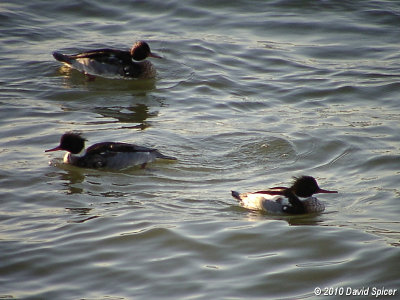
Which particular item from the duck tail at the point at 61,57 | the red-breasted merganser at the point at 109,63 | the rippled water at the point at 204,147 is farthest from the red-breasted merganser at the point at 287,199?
the duck tail at the point at 61,57

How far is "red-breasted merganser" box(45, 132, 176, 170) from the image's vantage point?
1109 cm

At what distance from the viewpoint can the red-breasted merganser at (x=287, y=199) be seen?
9.53 meters

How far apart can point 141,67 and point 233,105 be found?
99.5 inches

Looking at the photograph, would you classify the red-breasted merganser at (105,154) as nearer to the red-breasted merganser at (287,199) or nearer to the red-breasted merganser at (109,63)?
the red-breasted merganser at (287,199)

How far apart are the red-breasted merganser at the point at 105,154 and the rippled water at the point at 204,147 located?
17 centimetres

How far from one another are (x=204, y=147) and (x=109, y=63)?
14.4 feet

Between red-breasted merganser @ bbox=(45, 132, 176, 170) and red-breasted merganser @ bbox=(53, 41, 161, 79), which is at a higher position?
red-breasted merganser @ bbox=(53, 41, 161, 79)

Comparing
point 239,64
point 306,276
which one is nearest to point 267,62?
point 239,64

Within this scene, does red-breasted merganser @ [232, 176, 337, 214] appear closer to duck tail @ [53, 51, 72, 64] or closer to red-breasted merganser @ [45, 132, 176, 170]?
red-breasted merganser @ [45, 132, 176, 170]

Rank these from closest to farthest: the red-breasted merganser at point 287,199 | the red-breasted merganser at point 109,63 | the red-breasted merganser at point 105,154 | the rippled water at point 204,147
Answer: the rippled water at point 204,147
the red-breasted merganser at point 287,199
the red-breasted merganser at point 105,154
the red-breasted merganser at point 109,63

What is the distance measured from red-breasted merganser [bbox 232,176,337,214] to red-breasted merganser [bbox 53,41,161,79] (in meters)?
6.35

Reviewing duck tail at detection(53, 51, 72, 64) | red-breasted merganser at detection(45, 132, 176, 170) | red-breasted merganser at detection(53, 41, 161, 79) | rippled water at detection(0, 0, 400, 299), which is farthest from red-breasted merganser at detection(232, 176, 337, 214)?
duck tail at detection(53, 51, 72, 64)

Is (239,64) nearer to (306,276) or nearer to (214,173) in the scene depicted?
(214,173)

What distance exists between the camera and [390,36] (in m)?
17.0
